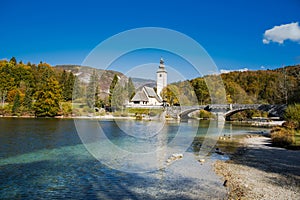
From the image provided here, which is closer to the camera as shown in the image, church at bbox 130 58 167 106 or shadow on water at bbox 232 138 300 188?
shadow on water at bbox 232 138 300 188

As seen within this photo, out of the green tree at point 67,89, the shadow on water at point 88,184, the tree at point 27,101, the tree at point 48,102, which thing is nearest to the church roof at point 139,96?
the green tree at point 67,89

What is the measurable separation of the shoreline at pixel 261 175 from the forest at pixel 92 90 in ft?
81.2

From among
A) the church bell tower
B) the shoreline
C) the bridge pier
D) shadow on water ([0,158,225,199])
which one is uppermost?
the church bell tower

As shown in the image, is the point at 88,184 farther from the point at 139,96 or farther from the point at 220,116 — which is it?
the point at 139,96

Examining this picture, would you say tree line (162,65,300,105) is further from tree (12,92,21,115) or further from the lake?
the lake

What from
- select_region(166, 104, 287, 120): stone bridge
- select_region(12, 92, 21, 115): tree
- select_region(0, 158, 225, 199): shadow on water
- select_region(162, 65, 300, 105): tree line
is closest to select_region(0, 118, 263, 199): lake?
select_region(0, 158, 225, 199): shadow on water

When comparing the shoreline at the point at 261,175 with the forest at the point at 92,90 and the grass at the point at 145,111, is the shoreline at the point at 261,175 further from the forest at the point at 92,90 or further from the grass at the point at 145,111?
the grass at the point at 145,111

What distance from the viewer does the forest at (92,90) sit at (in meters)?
55.3

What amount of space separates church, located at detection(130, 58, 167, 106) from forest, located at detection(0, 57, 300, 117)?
8.28 feet

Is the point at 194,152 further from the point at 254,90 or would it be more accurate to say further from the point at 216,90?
the point at 254,90

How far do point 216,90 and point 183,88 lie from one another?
1071 cm

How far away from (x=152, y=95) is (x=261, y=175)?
63576 mm

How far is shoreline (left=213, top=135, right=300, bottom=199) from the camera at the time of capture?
27.5ft

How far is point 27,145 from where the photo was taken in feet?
59.9
